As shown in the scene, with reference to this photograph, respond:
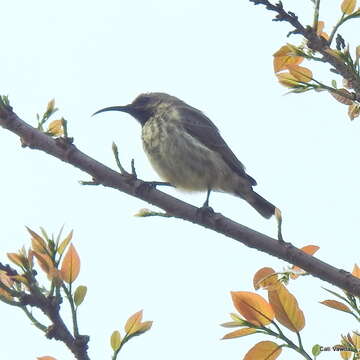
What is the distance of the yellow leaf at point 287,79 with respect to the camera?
10.1 feet

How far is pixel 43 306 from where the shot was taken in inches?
85.9

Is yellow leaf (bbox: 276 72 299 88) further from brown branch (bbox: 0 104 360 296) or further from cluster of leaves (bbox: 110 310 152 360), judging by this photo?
cluster of leaves (bbox: 110 310 152 360)

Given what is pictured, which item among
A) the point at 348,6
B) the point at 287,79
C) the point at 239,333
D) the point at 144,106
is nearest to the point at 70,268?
the point at 239,333

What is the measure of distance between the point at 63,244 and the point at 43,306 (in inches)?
14.0

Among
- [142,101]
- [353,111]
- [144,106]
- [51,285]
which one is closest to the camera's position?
[51,285]

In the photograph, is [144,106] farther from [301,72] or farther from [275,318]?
[275,318]

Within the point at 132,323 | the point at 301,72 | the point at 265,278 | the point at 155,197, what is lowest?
the point at 132,323

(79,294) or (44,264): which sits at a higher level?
(44,264)

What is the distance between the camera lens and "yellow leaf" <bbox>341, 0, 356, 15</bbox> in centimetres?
296

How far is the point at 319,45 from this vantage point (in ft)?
9.52

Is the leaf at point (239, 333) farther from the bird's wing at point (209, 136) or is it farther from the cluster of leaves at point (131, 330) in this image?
the bird's wing at point (209, 136)

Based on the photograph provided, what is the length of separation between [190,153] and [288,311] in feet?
12.2

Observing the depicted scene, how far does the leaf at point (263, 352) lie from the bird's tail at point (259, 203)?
4189 millimetres

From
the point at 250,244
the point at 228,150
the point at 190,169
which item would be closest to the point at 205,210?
the point at 250,244
